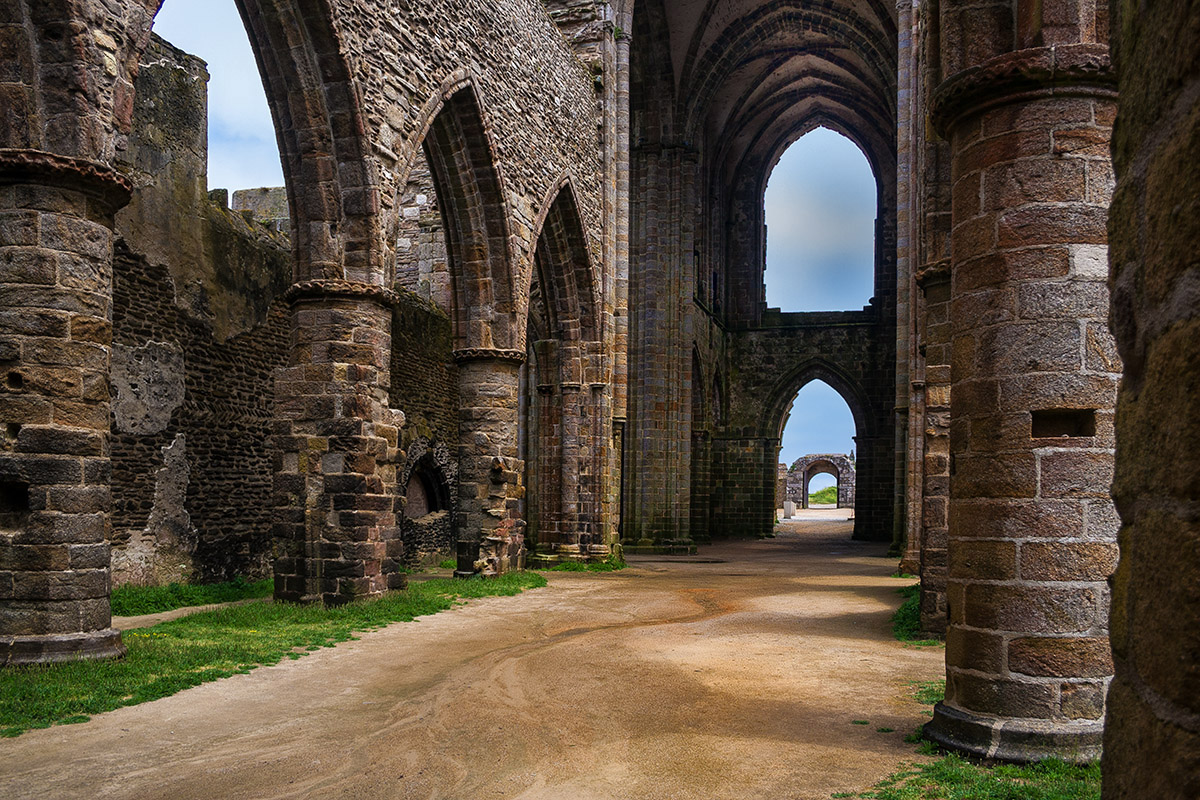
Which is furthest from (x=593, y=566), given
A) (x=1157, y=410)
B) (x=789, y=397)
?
(x=789, y=397)

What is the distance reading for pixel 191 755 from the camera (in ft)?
14.5

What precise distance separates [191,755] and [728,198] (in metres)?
27.1

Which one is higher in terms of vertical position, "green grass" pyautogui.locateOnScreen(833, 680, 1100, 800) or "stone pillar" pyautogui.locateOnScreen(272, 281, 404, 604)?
"stone pillar" pyautogui.locateOnScreen(272, 281, 404, 604)

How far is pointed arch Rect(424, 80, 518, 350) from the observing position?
12297mm

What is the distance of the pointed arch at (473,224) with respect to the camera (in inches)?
484

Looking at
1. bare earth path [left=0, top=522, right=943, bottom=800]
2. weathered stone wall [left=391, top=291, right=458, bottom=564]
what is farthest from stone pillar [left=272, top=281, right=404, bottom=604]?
weathered stone wall [left=391, top=291, right=458, bottom=564]

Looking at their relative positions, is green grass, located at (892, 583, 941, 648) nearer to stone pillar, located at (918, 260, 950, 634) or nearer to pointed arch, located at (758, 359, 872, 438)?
stone pillar, located at (918, 260, 950, 634)

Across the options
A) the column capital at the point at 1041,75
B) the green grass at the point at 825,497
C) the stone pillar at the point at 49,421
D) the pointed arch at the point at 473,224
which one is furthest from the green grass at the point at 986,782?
the green grass at the point at 825,497

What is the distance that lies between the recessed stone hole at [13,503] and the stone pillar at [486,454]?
7.07 meters

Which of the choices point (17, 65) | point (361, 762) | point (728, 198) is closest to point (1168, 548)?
point (361, 762)

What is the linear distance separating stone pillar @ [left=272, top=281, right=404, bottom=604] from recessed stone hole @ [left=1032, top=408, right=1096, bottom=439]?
6.50m

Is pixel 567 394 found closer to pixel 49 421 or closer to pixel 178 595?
pixel 178 595

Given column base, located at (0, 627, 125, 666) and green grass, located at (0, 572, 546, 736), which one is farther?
column base, located at (0, 627, 125, 666)

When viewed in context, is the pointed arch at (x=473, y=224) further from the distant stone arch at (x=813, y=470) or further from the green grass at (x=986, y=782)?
the distant stone arch at (x=813, y=470)
